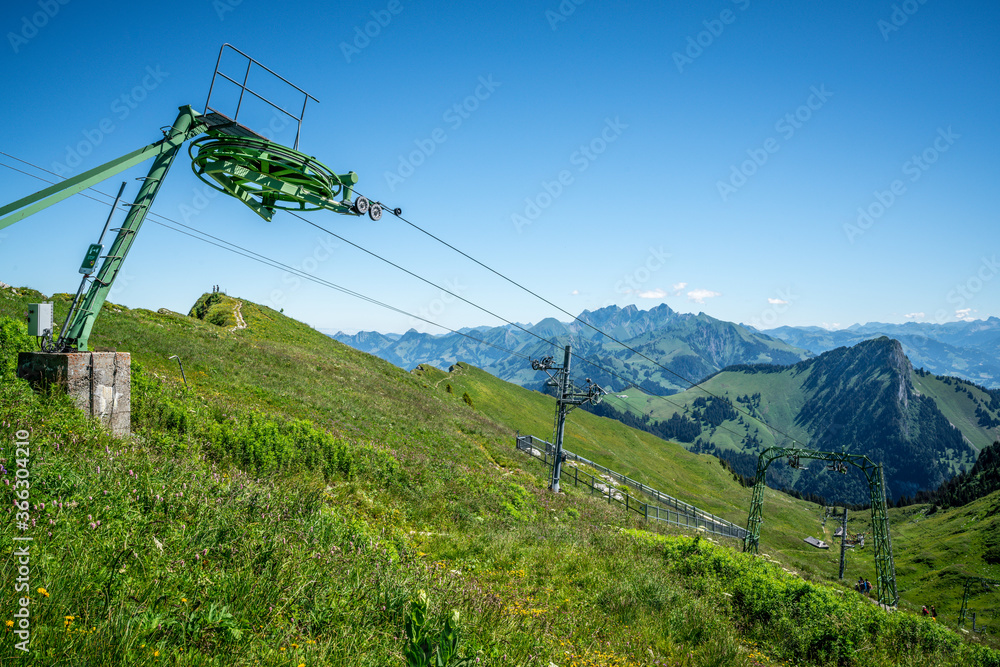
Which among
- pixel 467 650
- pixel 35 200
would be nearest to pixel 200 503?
pixel 467 650

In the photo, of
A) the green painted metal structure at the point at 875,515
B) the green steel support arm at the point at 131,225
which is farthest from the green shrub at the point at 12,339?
the green painted metal structure at the point at 875,515

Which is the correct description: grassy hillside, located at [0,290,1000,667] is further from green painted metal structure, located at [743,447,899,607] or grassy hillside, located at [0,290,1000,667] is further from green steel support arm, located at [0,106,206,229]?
green painted metal structure, located at [743,447,899,607]

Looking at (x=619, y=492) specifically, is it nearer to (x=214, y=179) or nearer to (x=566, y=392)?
(x=566, y=392)

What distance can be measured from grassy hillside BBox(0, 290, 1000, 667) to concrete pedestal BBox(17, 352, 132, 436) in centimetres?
48

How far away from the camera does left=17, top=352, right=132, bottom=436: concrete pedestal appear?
27.3 ft

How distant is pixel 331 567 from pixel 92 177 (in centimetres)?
729

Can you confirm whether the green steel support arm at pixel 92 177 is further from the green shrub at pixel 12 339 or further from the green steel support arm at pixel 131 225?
the green shrub at pixel 12 339

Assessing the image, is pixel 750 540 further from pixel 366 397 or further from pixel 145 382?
pixel 145 382

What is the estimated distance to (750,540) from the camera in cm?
3909

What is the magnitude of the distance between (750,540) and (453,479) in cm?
3428

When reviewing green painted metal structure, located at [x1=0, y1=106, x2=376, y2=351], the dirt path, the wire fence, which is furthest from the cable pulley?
the dirt path

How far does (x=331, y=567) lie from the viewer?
215 inches

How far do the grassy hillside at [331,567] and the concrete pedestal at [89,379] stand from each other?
0.48 m

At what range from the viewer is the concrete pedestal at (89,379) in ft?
27.3
